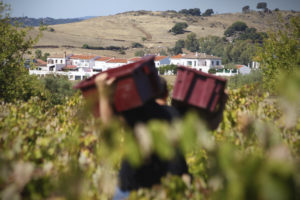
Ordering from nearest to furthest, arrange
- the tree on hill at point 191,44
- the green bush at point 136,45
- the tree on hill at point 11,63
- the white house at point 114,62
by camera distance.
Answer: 1. the tree on hill at point 11,63
2. the white house at point 114,62
3. the green bush at point 136,45
4. the tree on hill at point 191,44

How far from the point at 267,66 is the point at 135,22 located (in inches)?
5969

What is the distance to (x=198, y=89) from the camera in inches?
130

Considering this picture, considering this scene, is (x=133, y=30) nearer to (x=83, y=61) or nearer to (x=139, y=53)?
(x=139, y=53)

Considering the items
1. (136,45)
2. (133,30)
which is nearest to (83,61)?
(136,45)

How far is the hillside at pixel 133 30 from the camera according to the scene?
11650 cm

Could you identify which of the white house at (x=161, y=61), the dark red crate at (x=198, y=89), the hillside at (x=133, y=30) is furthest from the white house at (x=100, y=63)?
the dark red crate at (x=198, y=89)

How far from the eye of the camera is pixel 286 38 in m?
23.1

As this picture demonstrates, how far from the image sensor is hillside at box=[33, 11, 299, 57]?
11650 centimetres

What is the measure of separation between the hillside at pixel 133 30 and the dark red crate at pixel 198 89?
4036 inches

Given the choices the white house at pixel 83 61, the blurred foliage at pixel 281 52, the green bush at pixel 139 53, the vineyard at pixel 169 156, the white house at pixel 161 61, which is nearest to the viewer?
the vineyard at pixel 169 156

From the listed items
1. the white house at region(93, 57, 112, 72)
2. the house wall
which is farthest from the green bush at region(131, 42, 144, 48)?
the white house at region(93, 57, 112, 72)

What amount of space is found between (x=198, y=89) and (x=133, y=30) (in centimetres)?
15351

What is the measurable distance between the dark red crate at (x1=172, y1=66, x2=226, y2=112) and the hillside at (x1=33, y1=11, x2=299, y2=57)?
336ft

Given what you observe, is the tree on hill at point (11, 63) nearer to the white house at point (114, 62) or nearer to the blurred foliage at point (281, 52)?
the blurred foliage at point (281, 52)
